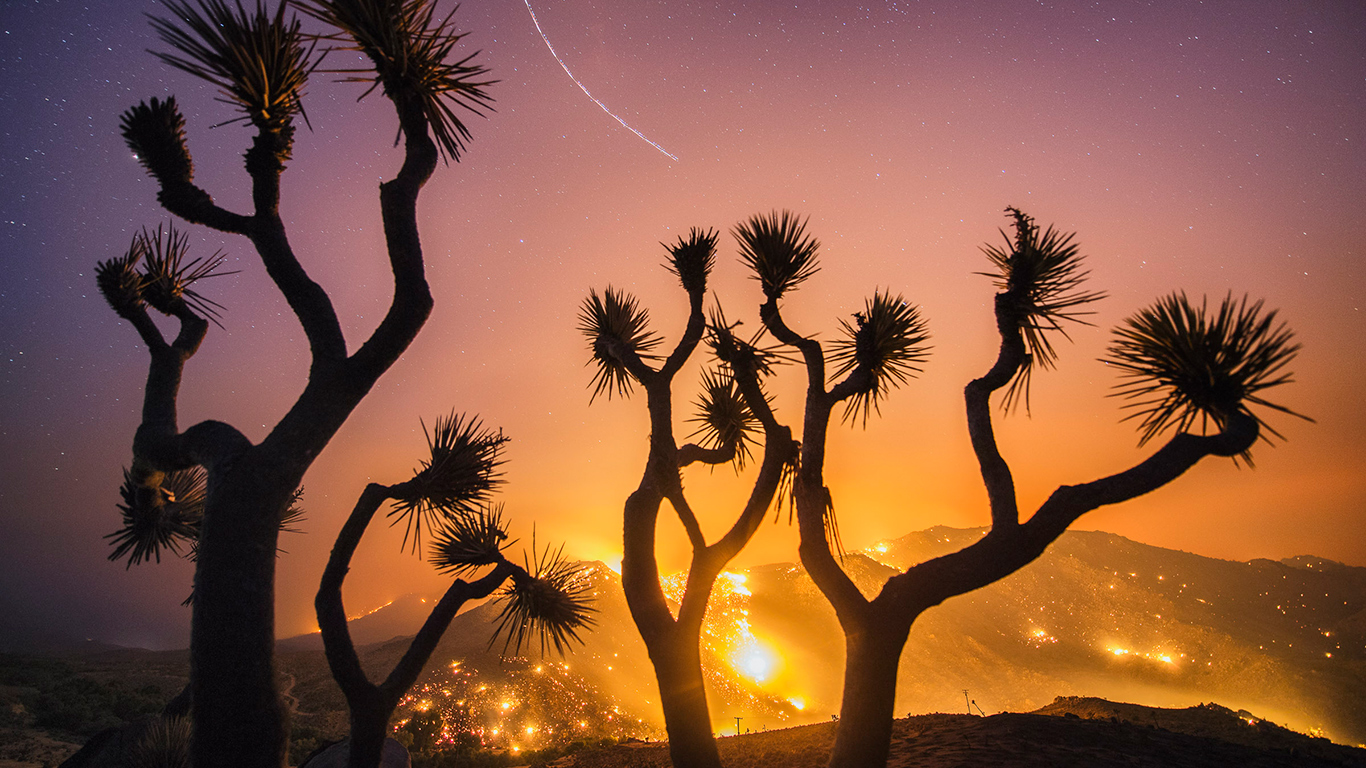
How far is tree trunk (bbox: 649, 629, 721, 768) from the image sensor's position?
4.72m

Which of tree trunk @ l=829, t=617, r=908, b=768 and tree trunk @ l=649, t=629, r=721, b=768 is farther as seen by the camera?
tree trunk @ l=649, t=629, r=721, b=768

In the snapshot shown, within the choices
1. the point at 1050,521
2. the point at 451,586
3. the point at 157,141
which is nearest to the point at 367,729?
the point at 451,586

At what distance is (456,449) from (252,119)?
11.2 ft

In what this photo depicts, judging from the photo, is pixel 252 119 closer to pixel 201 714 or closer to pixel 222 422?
pixel 222 422

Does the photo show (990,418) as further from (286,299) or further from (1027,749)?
(286,299)

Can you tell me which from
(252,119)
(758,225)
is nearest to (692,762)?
→ (758,225)

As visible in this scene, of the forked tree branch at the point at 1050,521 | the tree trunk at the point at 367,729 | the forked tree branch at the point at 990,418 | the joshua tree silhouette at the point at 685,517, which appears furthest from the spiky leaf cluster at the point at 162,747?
the forked tree branch at the point at 990,418

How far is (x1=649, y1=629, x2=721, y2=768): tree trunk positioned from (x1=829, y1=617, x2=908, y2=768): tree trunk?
3.96ft

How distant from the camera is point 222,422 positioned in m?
3.81

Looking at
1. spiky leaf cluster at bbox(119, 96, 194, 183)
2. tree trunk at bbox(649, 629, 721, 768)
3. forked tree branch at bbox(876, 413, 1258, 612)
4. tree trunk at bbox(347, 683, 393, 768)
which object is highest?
spiky leaf cluster at bbox(119, 96, 194, 183)

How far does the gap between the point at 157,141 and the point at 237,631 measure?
3.95m

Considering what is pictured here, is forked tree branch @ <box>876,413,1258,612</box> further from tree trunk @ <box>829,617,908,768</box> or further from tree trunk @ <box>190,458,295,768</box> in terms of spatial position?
tree trunk @ <box>190,458,295,768</box>

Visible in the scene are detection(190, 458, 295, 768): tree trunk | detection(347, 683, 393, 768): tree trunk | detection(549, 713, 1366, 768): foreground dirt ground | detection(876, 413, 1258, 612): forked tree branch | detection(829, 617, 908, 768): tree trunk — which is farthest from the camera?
detection(549, 713, 1366, 768): foreground dirt ground

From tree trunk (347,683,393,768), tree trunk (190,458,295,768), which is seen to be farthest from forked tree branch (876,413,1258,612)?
tree trunk (347,683,393,768)
